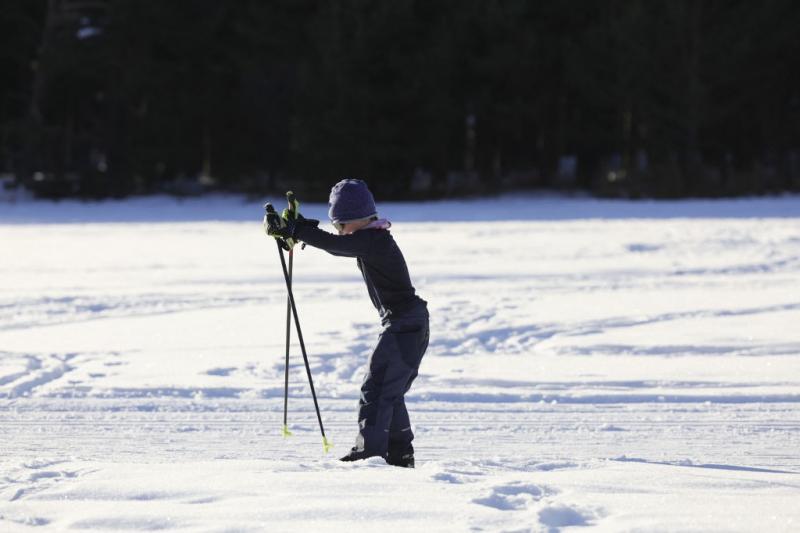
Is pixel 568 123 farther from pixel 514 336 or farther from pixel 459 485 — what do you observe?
pixel 459 485

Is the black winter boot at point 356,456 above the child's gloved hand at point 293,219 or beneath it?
beneath

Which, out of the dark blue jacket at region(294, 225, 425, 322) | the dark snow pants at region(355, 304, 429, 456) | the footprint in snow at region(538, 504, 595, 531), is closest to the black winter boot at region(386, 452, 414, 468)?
the dark snow pants at region(355, 304, 429, 456)

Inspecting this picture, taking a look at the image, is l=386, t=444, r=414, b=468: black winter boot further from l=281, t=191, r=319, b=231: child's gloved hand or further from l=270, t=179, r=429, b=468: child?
l=281, t=191, r=319, b=231: child's gloved hand

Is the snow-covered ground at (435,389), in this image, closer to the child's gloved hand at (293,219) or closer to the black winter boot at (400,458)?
the black winter boot at (400,458)

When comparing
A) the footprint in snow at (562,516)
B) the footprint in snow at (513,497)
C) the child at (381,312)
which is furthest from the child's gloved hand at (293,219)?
the footprint in snow at (562,516)

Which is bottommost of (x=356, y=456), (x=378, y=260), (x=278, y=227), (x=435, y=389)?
(x=435, y=389)

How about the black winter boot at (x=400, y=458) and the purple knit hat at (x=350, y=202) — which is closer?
the purple knit hat at (x=350, y=202)

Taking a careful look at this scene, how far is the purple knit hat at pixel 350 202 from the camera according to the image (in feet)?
18.7

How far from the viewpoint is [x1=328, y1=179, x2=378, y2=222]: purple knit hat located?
5688mm

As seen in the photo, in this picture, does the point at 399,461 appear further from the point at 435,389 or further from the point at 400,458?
the point at 435,389

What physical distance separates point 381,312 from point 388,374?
32cm

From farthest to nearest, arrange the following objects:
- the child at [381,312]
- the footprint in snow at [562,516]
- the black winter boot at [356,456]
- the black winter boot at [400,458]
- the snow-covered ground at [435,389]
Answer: the black winter boot at [400,458] → the black winter boot at [356,456] → the child at [381,312] → the snow-covered ground at [435,389] → the footprint in snow at [562,516]

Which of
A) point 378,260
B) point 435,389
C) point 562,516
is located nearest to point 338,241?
point 378,260

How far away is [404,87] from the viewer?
31.6m
